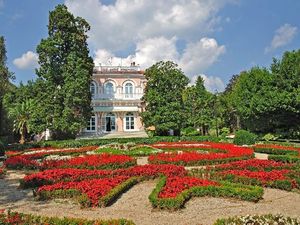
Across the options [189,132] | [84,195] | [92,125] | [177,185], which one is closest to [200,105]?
[189,132]

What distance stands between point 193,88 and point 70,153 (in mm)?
30180

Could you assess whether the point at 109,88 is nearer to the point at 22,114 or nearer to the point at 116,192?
the point at 22,114

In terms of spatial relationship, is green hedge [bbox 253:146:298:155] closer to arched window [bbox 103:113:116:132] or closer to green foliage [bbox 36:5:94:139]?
green foliage [bbox 36:5:94:139]

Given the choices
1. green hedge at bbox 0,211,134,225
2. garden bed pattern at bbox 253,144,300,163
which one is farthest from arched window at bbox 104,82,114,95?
green hedge at bbox 0,211,134,225

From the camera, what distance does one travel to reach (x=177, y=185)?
10984 millimetres

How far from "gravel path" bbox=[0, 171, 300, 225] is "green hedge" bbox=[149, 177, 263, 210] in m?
0.18

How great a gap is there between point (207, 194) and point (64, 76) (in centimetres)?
2615

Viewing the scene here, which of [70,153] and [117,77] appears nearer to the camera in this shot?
[70,153]

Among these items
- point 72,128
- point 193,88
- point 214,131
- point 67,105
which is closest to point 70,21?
point 67,105

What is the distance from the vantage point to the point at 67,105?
1294 inches

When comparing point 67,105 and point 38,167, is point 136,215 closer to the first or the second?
point 38,167

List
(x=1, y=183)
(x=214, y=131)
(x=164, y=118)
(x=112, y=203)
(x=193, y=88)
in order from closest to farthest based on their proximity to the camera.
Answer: (x=112, y=203) < (x=1, y=183) < (x=164, y=118) < (x=193, y=88) < (x=214, y=131)

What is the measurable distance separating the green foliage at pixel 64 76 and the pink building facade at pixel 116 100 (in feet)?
40.8

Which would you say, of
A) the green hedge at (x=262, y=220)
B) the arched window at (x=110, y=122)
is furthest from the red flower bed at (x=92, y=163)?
the arched window at (x=110, y=122)
